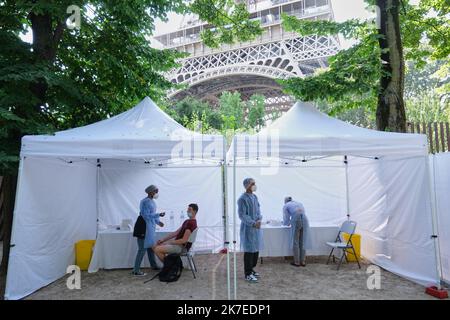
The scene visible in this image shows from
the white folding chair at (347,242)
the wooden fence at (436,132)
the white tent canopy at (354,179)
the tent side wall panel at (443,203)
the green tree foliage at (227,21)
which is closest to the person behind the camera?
the white tent canopy at (354,179)

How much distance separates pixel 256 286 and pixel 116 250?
2.63m

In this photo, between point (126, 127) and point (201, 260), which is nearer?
point (126, 127)

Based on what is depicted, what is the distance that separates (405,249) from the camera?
5.24 m

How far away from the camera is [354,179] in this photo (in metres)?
7.08

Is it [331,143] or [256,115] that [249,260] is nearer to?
[331,143]

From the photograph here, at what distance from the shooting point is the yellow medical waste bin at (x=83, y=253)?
5.91 metres

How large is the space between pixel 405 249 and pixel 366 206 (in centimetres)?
135

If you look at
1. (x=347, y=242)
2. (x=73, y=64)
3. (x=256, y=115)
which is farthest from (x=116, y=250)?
(x=256, y=115)

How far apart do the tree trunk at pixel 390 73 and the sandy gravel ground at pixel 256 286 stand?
266 cm

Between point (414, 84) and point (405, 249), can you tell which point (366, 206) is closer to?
point (405, 249)

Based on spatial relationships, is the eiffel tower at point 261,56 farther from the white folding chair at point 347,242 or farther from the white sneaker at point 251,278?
the white sneaker at point 251,278

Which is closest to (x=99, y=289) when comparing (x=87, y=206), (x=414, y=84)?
(x=87, y=206)

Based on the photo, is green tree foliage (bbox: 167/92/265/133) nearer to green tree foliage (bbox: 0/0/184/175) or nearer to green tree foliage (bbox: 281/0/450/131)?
green tree foliage (bbox: 281/0/450/131)

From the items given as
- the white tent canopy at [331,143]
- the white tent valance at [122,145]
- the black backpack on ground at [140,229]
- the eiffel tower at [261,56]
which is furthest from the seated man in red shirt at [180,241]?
the eiffel tower at [261,56]
